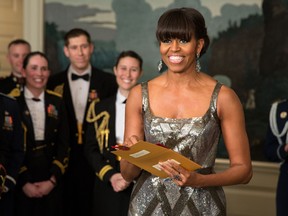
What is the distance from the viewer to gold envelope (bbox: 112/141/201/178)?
7.10ft

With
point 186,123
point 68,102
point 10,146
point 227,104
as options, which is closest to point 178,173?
point 186,123

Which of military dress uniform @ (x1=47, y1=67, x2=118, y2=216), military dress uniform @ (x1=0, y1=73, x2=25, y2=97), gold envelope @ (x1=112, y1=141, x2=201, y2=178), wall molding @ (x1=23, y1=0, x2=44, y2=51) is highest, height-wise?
wall molding @ (x1=23, y1=0, x2=44, y2=51)

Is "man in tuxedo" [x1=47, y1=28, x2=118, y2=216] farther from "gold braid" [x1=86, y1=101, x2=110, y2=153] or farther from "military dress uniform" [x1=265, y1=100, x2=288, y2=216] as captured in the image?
"military dress uniform" [x1=265, y1=100, x2=288, y2=216]

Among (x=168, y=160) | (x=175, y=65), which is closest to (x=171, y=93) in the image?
(x=175, y=65)

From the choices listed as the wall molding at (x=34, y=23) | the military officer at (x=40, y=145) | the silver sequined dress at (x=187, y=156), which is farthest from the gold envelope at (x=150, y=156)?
the wall molding at (x=34, y=23)

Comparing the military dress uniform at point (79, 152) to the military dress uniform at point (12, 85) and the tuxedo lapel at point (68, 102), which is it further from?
the military dress uniform at point (12, 85)

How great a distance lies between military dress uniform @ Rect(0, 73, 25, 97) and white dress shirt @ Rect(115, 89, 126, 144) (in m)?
0.75

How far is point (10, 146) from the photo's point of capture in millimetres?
4082

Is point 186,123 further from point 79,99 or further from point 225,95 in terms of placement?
point 79,99

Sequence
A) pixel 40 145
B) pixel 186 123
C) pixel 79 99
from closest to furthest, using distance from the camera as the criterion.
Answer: pixel 186 123 → pixel 40 145 → pixel 79 99

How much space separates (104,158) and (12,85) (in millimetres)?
965

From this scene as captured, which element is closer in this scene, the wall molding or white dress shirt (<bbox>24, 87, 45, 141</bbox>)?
white dress shirt (<bbox>24, 87, 45, 141</bbox>)

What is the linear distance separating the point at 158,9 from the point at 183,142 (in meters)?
3.89

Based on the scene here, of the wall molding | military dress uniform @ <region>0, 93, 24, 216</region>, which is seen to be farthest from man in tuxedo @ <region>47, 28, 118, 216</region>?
the wall molding
